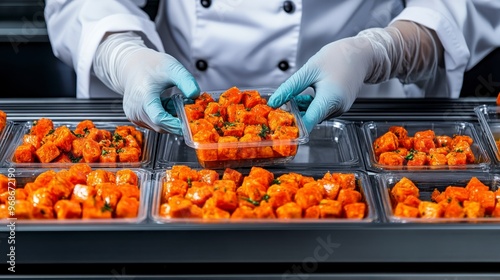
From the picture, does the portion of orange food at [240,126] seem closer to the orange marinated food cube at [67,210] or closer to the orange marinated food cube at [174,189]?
the orange marinated food cube at [174,189]

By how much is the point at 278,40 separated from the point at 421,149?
1.06m

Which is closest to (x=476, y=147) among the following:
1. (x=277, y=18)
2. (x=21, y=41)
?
(x=277, y=18)

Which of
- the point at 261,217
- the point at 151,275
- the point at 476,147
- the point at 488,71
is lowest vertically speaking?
the point at 151,275

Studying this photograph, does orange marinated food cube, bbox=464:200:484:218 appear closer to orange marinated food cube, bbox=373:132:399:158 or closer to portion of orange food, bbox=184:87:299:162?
orange marinated food cube, bbox=373:132:399:158

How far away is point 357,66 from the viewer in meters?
2.82

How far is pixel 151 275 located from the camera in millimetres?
2014

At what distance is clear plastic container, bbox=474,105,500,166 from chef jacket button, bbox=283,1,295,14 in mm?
966

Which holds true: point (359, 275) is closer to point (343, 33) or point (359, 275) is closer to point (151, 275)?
point (151, 275)

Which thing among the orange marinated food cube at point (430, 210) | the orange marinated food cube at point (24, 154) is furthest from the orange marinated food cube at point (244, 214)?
the orange marinated food cube at point (24, 154)

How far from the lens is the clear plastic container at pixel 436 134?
242 centimetres

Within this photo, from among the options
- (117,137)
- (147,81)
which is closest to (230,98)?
(147,81)

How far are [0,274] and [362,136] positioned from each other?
1383mm

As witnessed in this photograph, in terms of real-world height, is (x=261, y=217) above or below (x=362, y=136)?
below

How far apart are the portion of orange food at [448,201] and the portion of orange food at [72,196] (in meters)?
0.81
